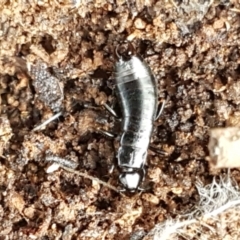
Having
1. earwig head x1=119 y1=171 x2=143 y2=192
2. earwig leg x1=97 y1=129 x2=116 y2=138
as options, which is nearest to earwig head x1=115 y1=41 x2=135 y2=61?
earwig leg x1=97 y1=129 x2=116 y2=138

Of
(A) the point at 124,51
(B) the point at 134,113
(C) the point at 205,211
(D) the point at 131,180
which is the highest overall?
(A) the point at 124,51

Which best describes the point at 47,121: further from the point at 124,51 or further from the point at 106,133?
the point at 124,51

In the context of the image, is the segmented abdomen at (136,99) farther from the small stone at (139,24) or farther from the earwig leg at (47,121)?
the earwig leg at (47,121)

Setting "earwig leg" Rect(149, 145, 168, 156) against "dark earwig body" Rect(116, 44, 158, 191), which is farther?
"earwig leg" Rect(149, 145, 168, 156)

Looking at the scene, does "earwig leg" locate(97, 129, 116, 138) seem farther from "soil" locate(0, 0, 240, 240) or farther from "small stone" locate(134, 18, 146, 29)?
"small stone" locate(134, 18, 146, 29)

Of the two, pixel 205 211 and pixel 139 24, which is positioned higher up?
pixel 139 24

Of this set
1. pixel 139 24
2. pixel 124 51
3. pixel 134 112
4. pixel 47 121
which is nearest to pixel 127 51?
pixel 124 51

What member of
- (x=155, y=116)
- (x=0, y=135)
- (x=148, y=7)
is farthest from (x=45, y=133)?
(x=148, y=7)

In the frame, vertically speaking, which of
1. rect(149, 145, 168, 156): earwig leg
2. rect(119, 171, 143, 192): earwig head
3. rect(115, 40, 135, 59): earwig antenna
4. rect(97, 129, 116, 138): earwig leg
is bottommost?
rect(119, 171, 143, 192): earwig head
